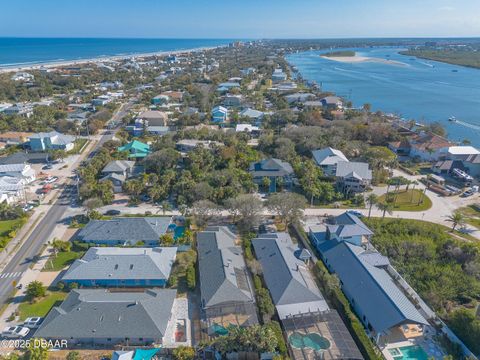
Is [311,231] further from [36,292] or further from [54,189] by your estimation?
[54,189]

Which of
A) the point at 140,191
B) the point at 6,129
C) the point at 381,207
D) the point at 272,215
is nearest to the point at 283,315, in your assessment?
the point at 272,215

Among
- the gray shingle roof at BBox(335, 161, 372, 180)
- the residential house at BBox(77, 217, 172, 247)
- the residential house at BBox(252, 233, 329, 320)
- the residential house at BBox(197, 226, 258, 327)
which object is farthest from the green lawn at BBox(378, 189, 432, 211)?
the residential house at BBox(77, 217, 172, 247)

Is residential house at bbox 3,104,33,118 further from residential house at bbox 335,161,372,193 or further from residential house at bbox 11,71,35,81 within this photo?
residential house at bbox 335,161,372,193

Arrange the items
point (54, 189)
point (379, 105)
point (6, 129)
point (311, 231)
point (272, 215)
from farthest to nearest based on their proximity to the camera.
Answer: point (379, 105) → point (6, 129) → point (54, 189) → point (272, 215) → point (311, 231)

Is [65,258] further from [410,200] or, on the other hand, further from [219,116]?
[219,116]

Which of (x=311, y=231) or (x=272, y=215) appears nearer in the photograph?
(x=311, y=231)
